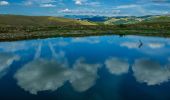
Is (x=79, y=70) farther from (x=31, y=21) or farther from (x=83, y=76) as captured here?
(x=31, y=21)

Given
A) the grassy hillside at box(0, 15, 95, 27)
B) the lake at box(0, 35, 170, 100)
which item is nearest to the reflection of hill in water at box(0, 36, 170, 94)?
the lake at box(0, 35, 170, 100)

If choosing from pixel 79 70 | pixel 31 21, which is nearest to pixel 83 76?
pixel 79 70

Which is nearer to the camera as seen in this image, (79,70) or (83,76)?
(83,76)

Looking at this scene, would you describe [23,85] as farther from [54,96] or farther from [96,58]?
[96,58]

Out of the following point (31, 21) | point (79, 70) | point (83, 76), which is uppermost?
point (83, 76)

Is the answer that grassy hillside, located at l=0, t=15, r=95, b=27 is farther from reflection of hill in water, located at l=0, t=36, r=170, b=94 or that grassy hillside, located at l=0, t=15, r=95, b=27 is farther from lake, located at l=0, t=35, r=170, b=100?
reflection of hill in water, located at l=0, t=36, r=170, b=94

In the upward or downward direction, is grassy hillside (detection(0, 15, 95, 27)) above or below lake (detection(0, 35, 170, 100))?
below

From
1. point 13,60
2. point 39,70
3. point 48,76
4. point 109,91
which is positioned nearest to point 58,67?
point 39,70

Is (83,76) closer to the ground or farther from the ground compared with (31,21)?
farther from the ground
